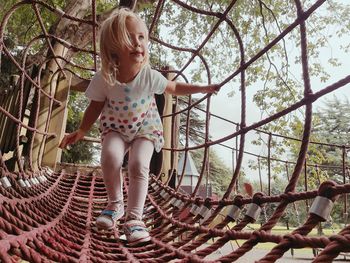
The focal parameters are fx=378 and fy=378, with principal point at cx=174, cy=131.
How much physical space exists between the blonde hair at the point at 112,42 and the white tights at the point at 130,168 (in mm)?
172

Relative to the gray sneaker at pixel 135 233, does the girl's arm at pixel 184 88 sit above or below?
above

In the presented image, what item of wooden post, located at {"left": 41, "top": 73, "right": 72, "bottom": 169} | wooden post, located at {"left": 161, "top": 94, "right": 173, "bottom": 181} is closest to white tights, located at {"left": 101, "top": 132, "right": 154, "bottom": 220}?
wooden post, located at {"left": 161, "top": 94, "right": 173, "bottom": 181}

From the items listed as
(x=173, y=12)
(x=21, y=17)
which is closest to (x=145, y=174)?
(x=21, y=17)

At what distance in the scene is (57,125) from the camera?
2.29 meters

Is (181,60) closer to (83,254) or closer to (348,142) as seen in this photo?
(83,254)

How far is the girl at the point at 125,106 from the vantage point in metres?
1.00

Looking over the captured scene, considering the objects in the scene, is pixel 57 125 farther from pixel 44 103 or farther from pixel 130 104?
pixel 130 104

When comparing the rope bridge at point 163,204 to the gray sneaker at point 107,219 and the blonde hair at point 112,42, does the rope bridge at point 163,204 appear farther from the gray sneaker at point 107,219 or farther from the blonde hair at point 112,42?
the blonde hair at point 112,42

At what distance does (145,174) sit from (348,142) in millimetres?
13740

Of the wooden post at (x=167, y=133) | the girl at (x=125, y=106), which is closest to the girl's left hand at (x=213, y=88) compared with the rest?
the girl at (x=125, y=106)

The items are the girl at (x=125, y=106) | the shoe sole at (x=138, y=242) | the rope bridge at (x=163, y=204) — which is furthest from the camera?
the girl at (x=125, y=106)

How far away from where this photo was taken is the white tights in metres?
0.97

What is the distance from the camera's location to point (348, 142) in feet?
43.5

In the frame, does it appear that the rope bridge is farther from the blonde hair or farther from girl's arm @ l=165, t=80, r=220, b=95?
the blonde hair
